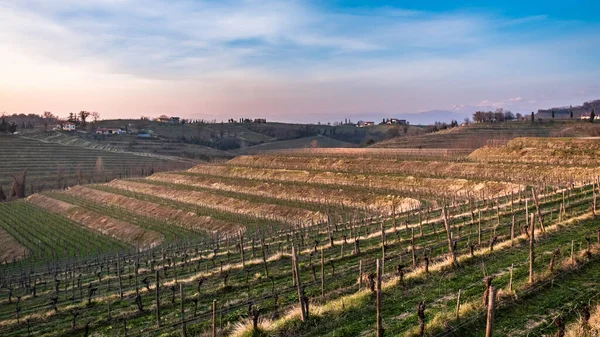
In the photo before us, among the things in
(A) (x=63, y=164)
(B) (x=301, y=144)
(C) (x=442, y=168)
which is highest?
(B) (x=301, y=144)

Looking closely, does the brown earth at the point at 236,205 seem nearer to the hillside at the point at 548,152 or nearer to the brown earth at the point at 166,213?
the brown earth at the point at 166,213

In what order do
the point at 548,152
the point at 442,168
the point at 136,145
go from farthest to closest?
the point at 136,145 < the point at 442,168 < the point at 548,152

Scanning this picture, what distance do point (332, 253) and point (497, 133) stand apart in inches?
3426

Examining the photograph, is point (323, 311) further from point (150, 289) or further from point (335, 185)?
point (335, 185)

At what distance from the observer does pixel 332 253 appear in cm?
2316

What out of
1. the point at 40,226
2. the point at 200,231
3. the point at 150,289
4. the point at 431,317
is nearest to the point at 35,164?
the point at 40,226

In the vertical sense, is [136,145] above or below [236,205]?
above

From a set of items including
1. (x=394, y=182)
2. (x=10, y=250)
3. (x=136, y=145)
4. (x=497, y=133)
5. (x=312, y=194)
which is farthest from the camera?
(x=136, y=145)

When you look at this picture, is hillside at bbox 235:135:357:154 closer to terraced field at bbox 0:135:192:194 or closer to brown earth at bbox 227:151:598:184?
terraced field at bbox 0:135:192:194

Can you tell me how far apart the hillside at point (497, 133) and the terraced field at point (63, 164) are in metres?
57.5

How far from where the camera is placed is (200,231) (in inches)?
1705

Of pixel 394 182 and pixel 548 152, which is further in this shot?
pixel 394 182

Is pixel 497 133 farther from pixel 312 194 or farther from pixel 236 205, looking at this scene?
pixel 236 205

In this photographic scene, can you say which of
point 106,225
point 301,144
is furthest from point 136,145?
point 106,225
